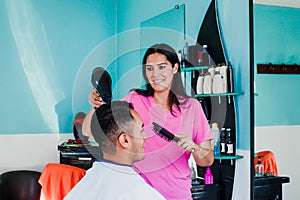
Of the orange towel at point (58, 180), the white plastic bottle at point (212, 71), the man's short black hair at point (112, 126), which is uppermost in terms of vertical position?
the white plastic bottle at point (212, 71)

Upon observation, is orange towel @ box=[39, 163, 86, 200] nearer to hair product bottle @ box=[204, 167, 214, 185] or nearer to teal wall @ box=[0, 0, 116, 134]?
hair product bottle @ box=[204, 167, 214, 185]

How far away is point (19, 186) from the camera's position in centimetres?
270

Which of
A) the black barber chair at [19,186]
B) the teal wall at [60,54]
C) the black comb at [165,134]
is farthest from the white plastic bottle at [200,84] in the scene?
the black barber chair at [19,186]

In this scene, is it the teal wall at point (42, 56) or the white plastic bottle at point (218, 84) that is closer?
the white plastic bottle at point (218, 84)

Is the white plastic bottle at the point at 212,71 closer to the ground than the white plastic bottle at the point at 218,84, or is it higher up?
higher up

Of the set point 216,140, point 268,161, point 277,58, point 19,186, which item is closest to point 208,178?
point 216,140

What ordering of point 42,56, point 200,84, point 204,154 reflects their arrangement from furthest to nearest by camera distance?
point 42,56 → point 200,84 → point 204,154

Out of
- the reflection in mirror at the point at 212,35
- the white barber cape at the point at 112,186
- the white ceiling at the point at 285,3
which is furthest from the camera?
the reflection in mirror at the point at 212,35

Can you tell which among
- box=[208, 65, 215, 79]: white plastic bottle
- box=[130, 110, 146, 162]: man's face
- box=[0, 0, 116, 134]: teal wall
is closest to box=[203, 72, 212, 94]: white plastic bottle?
box=[208, 65, 215, 79]: white plastic bottle

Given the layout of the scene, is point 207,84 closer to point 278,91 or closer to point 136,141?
point 278,91

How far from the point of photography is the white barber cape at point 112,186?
1.27 m

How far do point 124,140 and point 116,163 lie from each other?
3.2 inches

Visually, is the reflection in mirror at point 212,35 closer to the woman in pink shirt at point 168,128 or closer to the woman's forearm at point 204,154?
the woman in pink shirt at point 168,128

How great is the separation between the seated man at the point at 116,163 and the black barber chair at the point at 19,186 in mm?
1475
